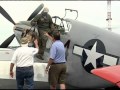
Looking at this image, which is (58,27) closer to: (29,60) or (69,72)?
(69,72)

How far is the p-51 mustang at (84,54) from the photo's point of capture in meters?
9.84

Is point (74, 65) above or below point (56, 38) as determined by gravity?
below

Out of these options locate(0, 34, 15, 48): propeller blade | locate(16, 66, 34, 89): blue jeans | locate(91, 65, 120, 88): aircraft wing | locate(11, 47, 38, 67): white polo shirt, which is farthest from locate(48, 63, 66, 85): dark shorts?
locate(0, 34, 15, 48): propeller blade

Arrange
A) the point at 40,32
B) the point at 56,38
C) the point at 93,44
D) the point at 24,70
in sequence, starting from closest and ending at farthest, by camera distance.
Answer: the point at 24,70, the point at 56,38, the point at 93,44, the point at 40,32

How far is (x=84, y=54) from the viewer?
33.1 ft

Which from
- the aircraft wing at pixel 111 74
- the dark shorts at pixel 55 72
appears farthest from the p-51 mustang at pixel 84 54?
the aircraft wing at pixel 111 74

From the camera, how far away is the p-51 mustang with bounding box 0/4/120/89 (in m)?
9.84

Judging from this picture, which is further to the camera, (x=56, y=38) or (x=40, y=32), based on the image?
(x=40, y=32)

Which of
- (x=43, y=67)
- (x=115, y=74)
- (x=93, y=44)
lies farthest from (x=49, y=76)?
(x=115, y=74)

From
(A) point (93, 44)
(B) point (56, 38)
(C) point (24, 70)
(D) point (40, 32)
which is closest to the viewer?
(C) point (24, 70)

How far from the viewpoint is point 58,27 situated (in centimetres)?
1098

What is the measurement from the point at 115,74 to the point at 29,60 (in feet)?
8.96

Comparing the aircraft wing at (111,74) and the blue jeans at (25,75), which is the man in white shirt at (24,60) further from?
the aircraft wing at (111,74)

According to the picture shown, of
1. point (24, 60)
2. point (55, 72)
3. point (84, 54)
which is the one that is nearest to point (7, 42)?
point (84, 54)
